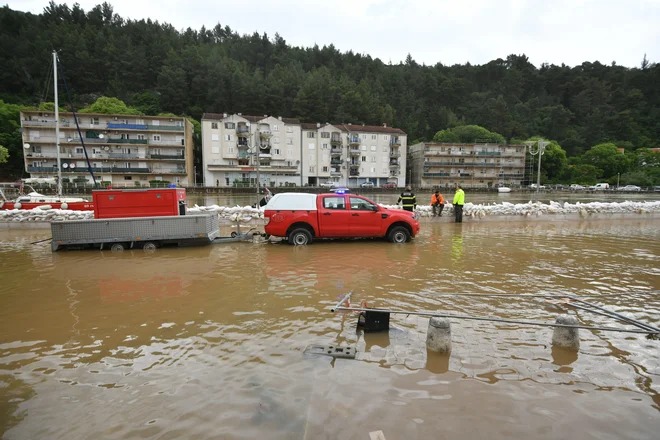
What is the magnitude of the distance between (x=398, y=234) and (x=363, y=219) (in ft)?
4.22

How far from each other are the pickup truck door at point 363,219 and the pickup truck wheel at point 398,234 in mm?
361

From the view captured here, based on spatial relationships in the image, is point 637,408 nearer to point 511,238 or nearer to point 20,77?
point 511,238

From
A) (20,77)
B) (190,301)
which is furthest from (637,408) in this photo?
(20,77)

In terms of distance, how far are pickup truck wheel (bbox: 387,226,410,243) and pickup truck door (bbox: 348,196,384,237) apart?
361mm

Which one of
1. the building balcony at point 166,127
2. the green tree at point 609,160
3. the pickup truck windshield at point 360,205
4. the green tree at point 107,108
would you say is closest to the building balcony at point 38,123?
the green tree at point 107,108

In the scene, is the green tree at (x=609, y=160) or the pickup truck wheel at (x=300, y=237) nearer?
the pickup truck wheel at (x=300, y=237)

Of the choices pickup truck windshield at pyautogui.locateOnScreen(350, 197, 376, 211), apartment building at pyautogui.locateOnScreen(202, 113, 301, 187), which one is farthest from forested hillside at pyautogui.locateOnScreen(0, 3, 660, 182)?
pickup truck windshield at pyautogui.locateOnScreen(350, 197, 376, 211)

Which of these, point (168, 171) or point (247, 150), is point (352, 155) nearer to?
point (247, 150)

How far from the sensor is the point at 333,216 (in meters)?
11.3

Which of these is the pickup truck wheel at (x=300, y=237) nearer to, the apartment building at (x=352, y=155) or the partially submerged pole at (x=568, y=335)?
the partially submerged pole at (x=568, y=335)

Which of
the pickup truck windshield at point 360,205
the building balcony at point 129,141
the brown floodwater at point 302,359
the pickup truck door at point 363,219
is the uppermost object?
the building balcony at point 129,141

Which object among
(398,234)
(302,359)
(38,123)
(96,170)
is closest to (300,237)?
(398,234)

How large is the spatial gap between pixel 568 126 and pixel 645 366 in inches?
5465

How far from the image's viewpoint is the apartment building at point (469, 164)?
83188mm
